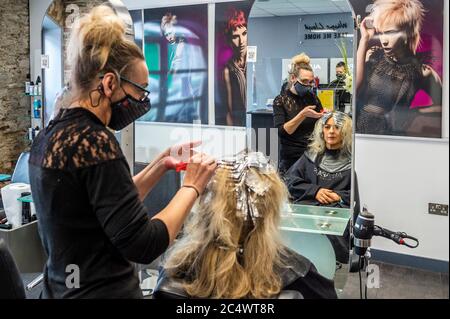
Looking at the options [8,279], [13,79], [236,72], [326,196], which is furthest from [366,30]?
[13,79]

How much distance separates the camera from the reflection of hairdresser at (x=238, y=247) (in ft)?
3.80

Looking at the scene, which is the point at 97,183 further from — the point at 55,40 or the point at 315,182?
the point at 55,40

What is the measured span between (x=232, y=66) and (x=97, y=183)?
5.24ft

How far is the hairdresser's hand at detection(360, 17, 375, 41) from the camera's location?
158 cm

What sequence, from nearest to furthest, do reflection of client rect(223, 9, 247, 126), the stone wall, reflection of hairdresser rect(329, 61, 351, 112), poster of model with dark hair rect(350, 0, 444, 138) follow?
poster of model with dark hair rect(350, 0, 444, 138) < reflection of hairdresser rect(329, 61, 351, 112) < reflection of client rect(223, 9, 247, 126) < the stone wall

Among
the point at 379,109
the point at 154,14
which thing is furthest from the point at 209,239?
the point at 154,14

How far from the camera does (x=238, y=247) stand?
1201 millimetres

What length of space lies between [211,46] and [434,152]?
1.51 meters

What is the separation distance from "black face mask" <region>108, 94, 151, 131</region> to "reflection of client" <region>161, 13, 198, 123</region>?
1.19 m

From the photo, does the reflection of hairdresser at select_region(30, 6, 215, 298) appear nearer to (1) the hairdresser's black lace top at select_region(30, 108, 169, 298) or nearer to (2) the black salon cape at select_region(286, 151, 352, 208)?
(1) the hairdresser's black lace top at select_region(30, 108, 169, 298)

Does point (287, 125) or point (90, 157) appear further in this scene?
point (287, 125)

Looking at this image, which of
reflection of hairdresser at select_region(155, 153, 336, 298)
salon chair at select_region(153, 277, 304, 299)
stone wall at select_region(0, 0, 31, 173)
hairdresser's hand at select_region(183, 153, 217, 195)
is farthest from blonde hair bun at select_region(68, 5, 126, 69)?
stone wall at select_region(0, 0, 31, 173)
